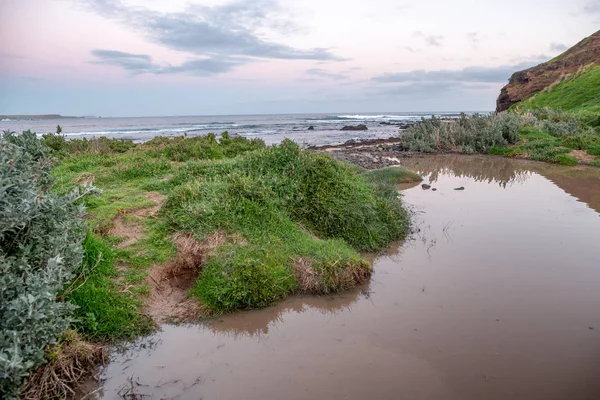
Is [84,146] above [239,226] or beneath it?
above

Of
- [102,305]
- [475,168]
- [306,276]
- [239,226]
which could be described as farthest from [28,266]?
[475,168]

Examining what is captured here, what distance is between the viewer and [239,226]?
6488 mm

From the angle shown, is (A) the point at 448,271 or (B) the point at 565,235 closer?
(A) the point at 448,271

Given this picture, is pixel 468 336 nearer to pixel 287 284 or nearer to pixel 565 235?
pixel 287 284

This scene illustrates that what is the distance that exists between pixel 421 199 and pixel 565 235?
387 centimetres

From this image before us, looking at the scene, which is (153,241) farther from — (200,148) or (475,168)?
(475,168)

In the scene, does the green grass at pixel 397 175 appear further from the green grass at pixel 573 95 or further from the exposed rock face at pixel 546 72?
the exposed rock face at pixel 546 72

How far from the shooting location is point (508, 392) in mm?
3895

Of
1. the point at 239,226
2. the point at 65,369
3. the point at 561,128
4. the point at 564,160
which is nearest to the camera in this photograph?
the point at 65,369

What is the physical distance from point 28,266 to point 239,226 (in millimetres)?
3204

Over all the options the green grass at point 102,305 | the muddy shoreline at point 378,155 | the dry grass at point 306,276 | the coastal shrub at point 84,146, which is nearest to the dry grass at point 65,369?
the green grass at point 102,305

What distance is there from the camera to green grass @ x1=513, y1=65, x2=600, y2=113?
31.7m

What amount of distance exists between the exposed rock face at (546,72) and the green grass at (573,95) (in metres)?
2.30

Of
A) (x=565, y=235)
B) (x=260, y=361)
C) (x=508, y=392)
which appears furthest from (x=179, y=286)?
(x=565, y=235)
